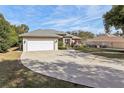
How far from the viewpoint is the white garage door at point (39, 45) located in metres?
26.5

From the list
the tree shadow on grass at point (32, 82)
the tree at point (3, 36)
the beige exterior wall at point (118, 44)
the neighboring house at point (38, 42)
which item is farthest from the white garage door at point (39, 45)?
the beige exterior wall at point (118, 44)

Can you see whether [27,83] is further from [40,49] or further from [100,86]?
[40,49]

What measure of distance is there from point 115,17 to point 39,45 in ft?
38.1

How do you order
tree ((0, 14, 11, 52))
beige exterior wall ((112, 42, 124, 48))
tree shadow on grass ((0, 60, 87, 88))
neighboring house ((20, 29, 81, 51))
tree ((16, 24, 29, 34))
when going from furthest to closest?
1. beige exterior wall ((112, 42, 124, 48))
2. tree ((16, 24, 29, 34))
3. neighboring house ((20, 29, 81, 51))
4. tree ((0, 14, 11, 52))
5. tree shadow on grass ((0, 60, 87, 88))

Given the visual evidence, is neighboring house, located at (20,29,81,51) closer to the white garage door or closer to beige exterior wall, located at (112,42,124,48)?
the white garage door

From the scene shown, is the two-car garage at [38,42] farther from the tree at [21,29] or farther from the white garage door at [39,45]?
the tree at [21,29]

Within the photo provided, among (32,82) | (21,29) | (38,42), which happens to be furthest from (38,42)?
(32,82)

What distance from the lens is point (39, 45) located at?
2720 centimetres

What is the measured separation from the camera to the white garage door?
26.5m

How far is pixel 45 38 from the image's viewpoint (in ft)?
91.1

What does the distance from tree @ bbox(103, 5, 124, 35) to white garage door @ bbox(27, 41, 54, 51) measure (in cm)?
879

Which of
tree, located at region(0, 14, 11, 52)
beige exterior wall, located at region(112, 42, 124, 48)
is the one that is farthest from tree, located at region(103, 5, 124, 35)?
beige exterior wall, located at region(112, 42, 124, 48)

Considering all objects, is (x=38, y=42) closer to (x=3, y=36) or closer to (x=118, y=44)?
(x=3, y=36)
